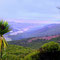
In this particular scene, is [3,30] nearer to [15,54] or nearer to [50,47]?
[50,47]

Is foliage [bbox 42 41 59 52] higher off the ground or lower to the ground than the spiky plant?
lower

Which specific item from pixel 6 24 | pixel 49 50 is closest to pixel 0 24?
pixel 6 24

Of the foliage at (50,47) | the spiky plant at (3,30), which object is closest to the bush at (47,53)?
the foliage at (50,47)

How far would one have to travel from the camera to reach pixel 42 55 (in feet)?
46.0

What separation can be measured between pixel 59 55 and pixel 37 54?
7.13 ft

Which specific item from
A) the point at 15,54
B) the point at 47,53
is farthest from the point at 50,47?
the point at 15,54

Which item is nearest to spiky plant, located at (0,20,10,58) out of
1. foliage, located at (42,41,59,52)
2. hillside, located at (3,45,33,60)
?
hillside, located at (3,45,33,60)

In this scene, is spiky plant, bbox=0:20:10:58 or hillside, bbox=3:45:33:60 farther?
hillside, bbox=3:45:33:60

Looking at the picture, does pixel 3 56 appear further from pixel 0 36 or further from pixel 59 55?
pixel 59 55

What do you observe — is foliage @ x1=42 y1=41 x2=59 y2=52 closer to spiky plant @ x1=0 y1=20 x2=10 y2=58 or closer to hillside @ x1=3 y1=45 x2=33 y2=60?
hillside @ x1=3 y1=45 x2=33 y2=60

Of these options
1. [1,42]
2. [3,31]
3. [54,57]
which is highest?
[3,31]

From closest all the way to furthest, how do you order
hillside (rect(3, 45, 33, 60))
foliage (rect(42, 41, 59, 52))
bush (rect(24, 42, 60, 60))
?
bush (rect(24, 42, 60, 60)) → foliage (rect(42, 41, 59, 52)) → hillside (rect(3, 45, 33, 60))

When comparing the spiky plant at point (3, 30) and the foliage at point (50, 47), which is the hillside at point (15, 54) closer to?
the spiky plant at point (3, 30)

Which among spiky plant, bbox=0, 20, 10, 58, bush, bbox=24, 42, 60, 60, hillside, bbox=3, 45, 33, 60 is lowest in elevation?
hillside, bbox=3, 45, 33, 60
